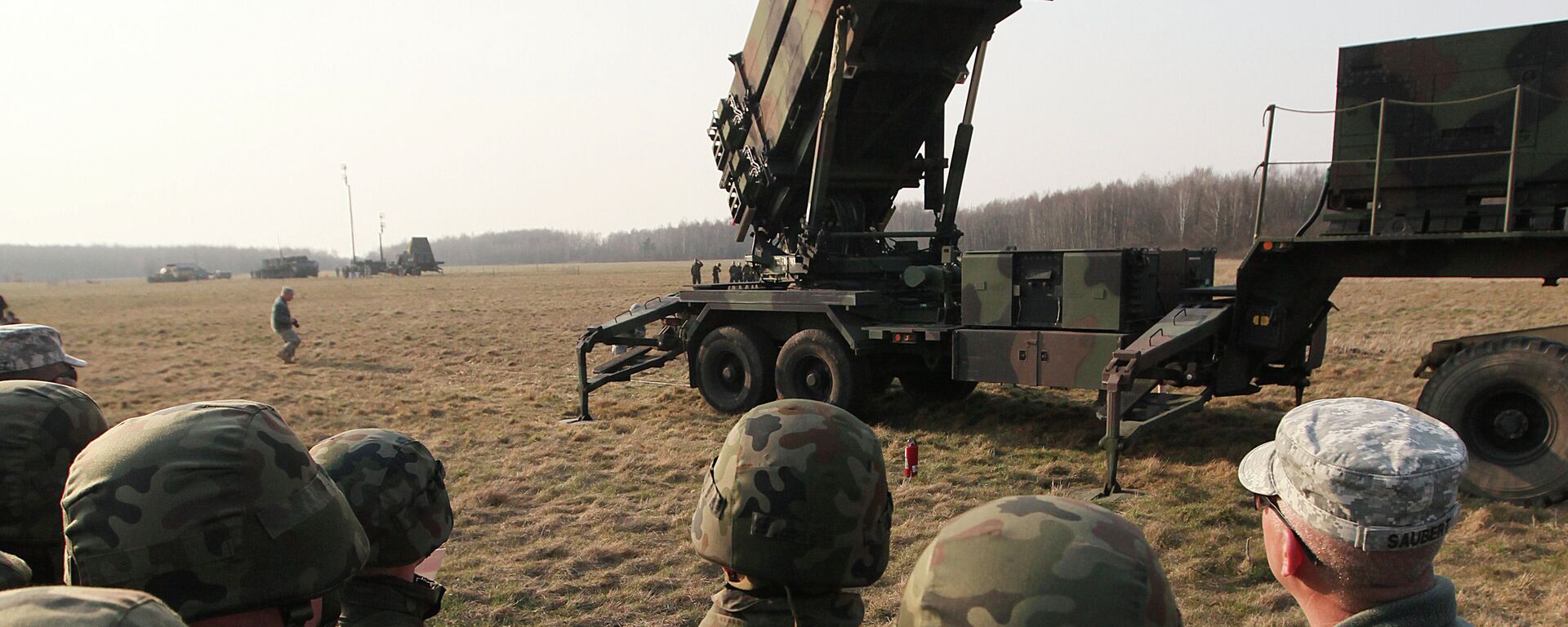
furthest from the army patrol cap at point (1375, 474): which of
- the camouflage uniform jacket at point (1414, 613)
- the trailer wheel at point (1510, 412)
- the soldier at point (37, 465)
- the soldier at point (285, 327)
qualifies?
the soldier at point (285, 327)

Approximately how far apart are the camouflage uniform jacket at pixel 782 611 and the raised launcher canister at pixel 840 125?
5162 mm

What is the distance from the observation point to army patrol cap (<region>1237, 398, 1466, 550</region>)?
4.85 ft

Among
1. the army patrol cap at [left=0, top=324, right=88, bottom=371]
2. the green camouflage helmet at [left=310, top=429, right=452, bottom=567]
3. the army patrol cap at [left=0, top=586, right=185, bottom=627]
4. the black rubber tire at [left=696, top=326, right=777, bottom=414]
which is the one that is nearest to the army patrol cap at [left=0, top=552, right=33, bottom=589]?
the green camouflage helmet at [left=310, top=429, right=452, bottom=567]

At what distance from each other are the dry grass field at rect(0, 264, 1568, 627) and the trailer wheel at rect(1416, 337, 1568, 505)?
16 cm

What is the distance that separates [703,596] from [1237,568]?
8.27 ft

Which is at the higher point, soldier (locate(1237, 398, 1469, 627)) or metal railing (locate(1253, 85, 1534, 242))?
metal railing (locate(1253, 85, 1534, 242))

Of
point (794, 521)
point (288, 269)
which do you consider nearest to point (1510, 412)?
point (794, 521)

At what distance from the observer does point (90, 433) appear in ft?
7.93

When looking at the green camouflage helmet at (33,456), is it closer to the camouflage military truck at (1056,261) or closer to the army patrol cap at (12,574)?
the army patrol cap at (12,574)

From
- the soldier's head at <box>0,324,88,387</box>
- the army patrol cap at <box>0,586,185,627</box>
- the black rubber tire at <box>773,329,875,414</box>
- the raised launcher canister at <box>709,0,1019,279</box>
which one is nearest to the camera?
the army patrol cap at <box>0,586,185,627</box>

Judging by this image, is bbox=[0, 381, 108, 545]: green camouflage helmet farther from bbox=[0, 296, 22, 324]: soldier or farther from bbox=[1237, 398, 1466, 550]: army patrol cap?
bbox=[0, 296, 22, 324]: soldier

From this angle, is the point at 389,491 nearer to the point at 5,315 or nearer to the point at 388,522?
the point at 388,522

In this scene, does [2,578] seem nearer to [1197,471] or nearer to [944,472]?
[944,472]

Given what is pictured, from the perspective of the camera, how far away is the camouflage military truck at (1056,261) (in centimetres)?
527
